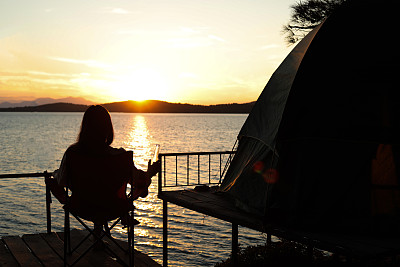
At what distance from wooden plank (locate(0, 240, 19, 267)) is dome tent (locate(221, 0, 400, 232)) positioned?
2.96 metres

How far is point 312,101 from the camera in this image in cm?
458

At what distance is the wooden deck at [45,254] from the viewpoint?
199 inches

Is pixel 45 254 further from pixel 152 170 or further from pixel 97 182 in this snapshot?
pixel 152 170

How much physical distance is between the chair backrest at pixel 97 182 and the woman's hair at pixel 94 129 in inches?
6.6

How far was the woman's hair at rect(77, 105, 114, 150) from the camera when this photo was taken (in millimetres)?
4336

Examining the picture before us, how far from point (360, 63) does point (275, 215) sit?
1866mm

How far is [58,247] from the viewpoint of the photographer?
568 cm

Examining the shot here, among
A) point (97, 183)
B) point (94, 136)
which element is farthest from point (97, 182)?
point (94, 136)

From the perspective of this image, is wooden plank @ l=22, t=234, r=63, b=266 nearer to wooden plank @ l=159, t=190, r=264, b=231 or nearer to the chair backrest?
the chair backrest

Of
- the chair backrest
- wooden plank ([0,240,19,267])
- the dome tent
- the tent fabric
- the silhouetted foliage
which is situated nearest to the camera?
the chair backrest

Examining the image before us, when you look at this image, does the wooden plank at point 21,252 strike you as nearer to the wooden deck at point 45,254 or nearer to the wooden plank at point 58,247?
the wooden deck at point 45,254

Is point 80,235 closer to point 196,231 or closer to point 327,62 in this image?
point 327,62

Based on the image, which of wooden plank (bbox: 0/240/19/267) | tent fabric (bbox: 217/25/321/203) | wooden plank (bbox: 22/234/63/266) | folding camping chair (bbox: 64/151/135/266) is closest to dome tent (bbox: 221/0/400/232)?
tent fabric (bbox: 217/25/321/203)

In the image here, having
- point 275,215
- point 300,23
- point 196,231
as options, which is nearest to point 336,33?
point 275,215
